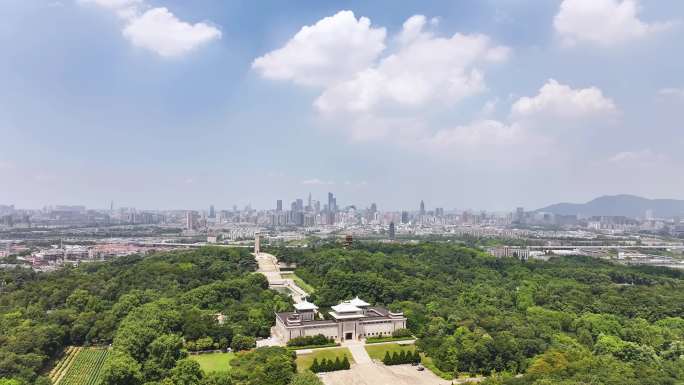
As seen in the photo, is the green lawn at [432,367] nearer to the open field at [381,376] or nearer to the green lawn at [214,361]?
the open field at [381,376]

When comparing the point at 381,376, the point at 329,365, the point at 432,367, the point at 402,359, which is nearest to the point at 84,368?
the point at 329,365

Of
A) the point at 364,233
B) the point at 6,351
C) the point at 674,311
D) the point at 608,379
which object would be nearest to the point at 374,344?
the point at 608,379

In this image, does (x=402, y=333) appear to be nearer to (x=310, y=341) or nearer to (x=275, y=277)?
(x=310, y=341)

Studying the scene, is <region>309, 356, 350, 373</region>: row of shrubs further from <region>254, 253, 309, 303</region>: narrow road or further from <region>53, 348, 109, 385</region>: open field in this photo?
→ <region>254, 253, 309, 303</region>: narrow road

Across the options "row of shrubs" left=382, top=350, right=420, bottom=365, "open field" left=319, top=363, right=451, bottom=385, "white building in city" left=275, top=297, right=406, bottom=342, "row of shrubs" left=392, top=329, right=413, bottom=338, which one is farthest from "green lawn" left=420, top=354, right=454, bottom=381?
"white building in city" left=275, top=297, right=406, bottom=342

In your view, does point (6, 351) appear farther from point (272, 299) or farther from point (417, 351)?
point (417, 351)

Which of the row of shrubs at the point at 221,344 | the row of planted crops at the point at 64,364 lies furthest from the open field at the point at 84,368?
the row of shrubs at the point at 221,344
